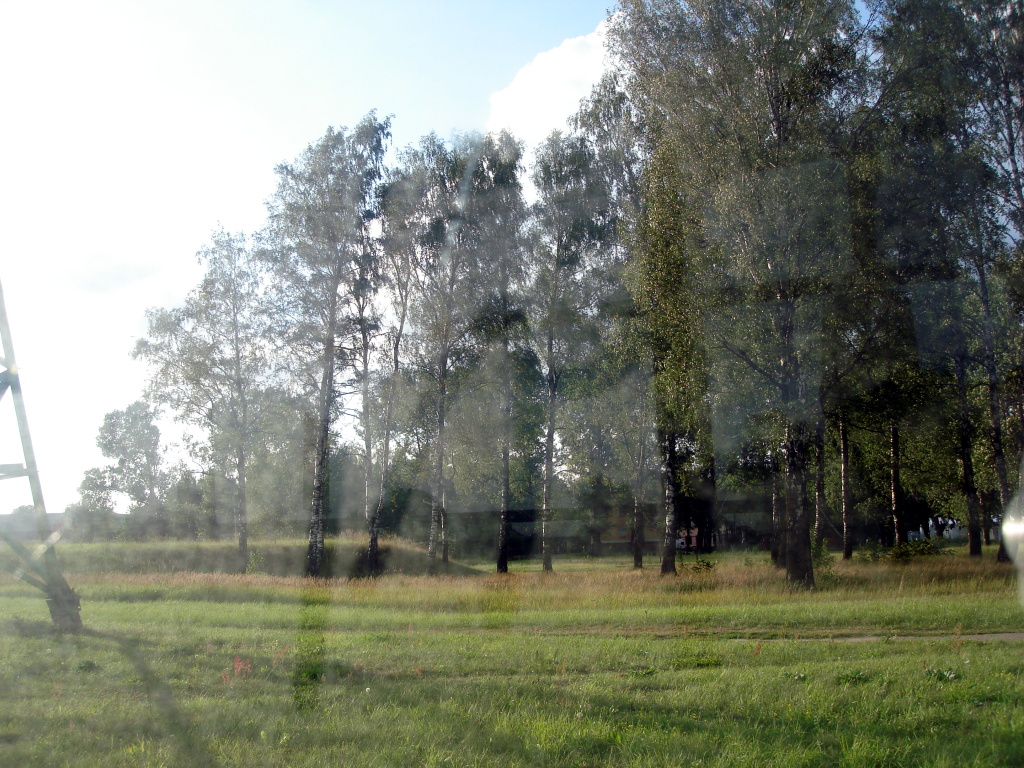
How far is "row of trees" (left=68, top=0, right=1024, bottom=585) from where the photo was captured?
17.7 meters

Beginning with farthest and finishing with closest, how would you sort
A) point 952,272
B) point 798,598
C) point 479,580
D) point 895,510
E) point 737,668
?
point 895,510 → point 479,580 → point 952,272 → point 798,598 → point 737,668

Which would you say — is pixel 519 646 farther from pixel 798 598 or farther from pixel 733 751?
pixel 798 598

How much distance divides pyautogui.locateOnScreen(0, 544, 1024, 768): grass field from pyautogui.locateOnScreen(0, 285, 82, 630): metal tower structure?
398 mm

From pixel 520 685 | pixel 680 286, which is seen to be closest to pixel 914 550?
pixel 680 286

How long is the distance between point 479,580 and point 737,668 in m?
13.5

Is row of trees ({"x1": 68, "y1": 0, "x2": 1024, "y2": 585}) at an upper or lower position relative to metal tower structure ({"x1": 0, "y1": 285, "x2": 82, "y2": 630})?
upper

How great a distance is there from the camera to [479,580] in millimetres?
20984

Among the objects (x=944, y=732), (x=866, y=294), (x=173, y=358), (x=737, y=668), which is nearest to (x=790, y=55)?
(x=866, y=294)

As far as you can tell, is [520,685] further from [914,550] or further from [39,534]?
[914,550]

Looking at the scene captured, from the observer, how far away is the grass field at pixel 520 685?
5.21 meters

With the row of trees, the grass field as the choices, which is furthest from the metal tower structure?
the row of trees

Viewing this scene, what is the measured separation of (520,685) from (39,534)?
7804 millimetres

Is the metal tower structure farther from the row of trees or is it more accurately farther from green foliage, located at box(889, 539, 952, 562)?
green foliage, located at box(889, 539, 952, 562)

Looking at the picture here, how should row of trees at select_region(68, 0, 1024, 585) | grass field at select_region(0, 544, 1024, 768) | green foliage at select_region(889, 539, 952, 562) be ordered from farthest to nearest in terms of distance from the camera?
green foliage at select_region(889, 539, 952, 562) → row of trees at select_region(68, 0, 1024, 585) → grass field at select_region(0, 544, 1024, 768)
